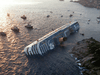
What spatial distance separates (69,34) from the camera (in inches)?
1284

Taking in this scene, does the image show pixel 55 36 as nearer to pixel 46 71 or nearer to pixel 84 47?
pixel 84 47

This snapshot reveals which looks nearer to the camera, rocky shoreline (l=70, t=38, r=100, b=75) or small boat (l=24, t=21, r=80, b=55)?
rocky shoreline (l=70, t=38, r=100, b=75)

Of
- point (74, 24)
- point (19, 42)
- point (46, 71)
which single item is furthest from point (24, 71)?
point (74, 24)

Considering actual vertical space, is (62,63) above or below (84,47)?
below

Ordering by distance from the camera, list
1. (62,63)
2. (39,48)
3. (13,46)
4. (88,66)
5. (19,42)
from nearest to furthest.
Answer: (88,66), (62,63), (39,48), (13,46), (19,42)

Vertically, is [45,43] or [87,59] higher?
[45,43]

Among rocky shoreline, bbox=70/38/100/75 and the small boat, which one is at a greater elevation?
the small boat

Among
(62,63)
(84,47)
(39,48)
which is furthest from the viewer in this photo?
(84,47)

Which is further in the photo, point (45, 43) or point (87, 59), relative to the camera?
point (45, 43)

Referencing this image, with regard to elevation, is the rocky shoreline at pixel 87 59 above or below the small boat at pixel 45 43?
below

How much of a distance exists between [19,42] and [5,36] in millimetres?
7199

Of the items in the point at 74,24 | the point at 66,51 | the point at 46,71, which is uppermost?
the point at 74,24

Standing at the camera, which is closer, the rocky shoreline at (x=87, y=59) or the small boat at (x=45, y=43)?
the rocky shoreline at (x=87, y=59)

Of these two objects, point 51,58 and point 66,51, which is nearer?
point 51,58
